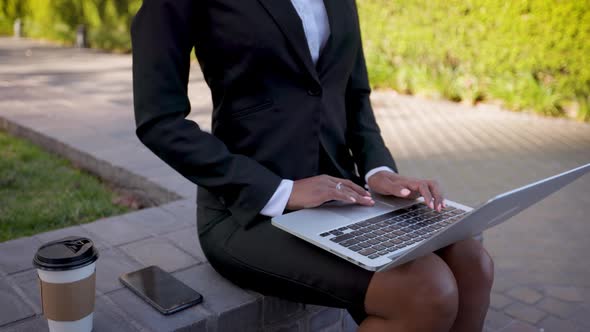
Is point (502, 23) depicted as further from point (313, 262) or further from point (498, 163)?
point (313, 262)

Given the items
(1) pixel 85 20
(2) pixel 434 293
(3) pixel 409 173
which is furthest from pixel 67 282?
(1) pixel 85 20

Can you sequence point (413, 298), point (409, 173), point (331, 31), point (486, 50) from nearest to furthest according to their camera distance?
point (413, 298) < point (331, 31) < point (409, 173) < point (486, 50)

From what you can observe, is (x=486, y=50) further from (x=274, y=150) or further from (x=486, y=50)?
(x=274, y=150)

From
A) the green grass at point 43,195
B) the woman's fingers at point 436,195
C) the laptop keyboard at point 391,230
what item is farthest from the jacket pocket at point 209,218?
the green grass at point 43,195

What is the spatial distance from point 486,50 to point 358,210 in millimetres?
6401

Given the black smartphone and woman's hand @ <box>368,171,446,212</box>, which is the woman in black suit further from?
the black smartphone

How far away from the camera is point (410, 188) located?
1.86 m

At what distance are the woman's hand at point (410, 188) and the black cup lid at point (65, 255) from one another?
3.08ft

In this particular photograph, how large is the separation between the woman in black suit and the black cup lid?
0.35 meters

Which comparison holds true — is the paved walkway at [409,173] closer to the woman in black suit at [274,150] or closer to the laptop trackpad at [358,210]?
the woman in black suit at [274,150]

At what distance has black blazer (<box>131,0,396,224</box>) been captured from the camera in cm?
165

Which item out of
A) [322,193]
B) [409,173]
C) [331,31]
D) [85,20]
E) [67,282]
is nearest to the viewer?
[67,282]

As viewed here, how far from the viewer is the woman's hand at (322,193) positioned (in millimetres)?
1661

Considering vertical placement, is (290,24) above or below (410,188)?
above
